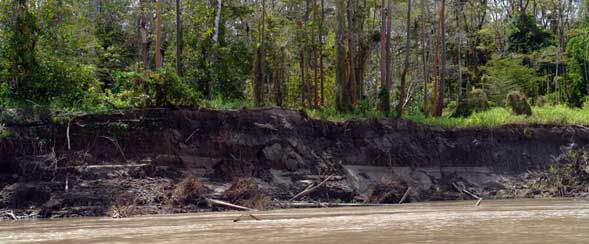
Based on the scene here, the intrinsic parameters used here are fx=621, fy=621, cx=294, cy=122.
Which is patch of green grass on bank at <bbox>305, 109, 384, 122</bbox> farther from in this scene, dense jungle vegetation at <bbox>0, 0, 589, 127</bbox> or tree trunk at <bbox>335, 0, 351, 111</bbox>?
tree trunk at <bbox>335, 0, 351, 111</bbox>

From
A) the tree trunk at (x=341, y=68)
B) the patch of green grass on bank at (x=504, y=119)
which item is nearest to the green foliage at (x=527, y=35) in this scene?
the patch of green grass on bank at (x=504, y=119)

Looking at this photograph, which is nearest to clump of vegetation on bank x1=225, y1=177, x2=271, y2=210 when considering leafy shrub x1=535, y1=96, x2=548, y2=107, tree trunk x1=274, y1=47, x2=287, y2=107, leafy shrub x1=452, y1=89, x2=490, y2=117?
tree trunk x1=274, y1=47, x2=287, y2=107

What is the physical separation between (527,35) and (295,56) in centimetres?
1568

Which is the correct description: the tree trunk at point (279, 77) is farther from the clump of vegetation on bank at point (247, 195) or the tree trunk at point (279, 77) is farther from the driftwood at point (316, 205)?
the clump of vegetation on bank at point (247, 195)

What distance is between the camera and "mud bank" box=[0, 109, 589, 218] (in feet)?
57.9

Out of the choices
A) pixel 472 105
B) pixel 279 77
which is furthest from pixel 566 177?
pixel 279 77

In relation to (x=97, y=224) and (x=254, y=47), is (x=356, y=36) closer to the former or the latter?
(x=254, y=47)

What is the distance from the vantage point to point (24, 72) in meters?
20.4

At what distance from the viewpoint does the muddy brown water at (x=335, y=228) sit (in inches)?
418

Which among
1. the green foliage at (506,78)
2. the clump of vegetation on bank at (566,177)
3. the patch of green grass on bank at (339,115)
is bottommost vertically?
the clump of vegetation on bank at (566,177)

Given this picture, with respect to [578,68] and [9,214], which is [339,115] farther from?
[578,68]

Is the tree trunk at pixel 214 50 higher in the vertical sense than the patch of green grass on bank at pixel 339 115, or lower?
higher

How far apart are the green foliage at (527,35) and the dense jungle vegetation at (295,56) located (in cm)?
8

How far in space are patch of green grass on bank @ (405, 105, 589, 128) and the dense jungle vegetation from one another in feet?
0.22
